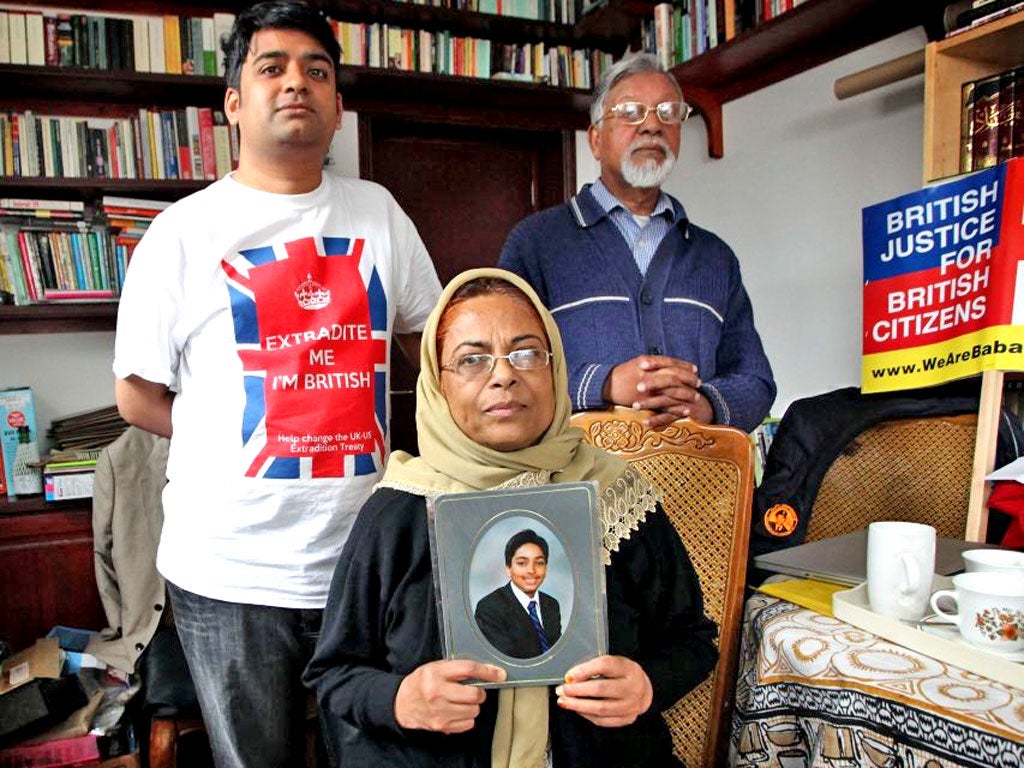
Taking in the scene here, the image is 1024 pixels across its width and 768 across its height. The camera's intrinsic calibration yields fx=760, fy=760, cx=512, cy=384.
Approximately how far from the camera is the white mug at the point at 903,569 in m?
0.99

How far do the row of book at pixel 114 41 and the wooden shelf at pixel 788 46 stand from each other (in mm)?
1724

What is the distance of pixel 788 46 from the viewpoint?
8.43 feet

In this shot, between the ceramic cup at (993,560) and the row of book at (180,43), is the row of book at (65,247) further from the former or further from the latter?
the ceramic cup at (993,560)

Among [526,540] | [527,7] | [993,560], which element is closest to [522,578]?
[526,540]

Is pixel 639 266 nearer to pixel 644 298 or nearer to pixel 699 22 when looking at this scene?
pixel 644 298

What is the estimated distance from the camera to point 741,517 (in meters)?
1.31

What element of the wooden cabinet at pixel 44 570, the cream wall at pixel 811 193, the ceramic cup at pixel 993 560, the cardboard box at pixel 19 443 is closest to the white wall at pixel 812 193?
the cream wall at pixel 811 193

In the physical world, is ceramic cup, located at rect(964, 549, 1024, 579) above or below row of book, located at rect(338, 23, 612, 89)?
below

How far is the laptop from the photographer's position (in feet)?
3.88

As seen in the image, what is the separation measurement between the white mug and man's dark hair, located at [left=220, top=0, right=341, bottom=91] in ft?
3.92

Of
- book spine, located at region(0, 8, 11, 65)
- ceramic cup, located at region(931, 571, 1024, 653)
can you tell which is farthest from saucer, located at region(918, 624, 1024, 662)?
book spine, located at region(0, 8, 11, 65)

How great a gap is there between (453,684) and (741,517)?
27.0 inches

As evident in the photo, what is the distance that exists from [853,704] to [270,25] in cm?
135

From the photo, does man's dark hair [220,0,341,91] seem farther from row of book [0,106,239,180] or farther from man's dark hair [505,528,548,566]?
row of book [0,106,239,180]
